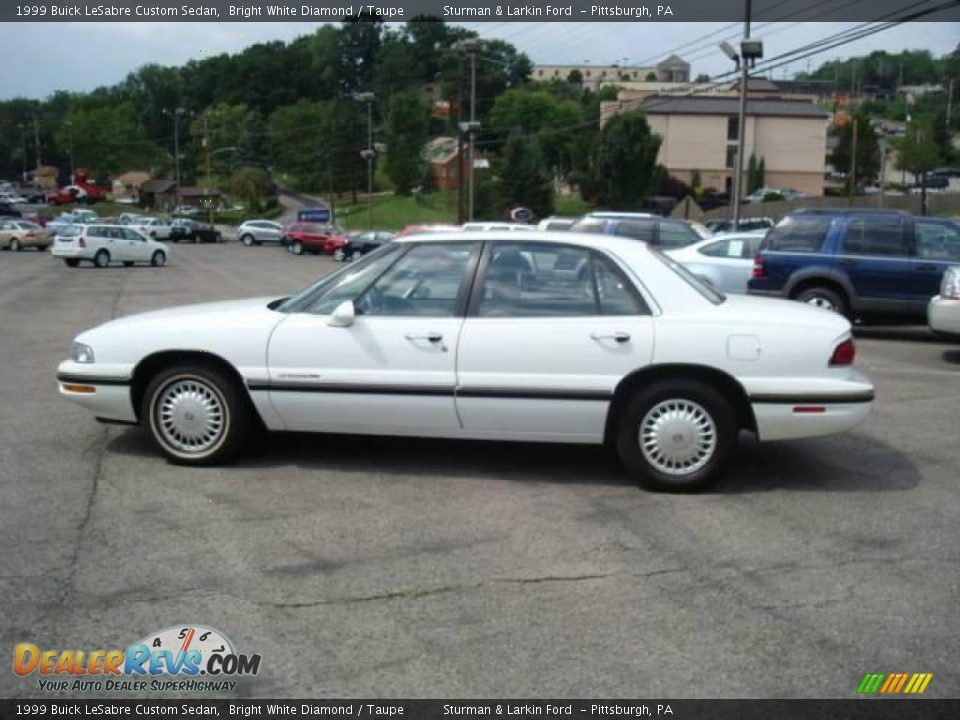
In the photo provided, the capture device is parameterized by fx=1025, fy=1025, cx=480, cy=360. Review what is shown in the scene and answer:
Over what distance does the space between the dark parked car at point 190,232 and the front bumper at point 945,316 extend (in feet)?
189

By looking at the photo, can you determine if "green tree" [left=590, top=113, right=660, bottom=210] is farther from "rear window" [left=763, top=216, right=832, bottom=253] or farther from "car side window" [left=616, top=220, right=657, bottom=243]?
"rear window" [left=763, top=216, right=832, bottom=253]

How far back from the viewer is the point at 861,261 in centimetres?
1387

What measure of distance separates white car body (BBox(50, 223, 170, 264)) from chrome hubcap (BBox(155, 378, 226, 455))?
30.3 m

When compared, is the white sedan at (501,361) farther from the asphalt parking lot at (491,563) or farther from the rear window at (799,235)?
the rear window at (799,235)

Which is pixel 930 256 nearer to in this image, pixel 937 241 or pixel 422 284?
A: pixel 937 241

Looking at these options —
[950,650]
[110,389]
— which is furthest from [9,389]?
[950,650]

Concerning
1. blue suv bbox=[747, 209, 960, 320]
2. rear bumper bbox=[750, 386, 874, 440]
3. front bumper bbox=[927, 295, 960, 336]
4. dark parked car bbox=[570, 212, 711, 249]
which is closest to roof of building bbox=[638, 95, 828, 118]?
dark parked car bbox=[570, 212, 711, 249]

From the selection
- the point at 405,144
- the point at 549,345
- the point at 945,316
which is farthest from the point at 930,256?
the point at 405,144

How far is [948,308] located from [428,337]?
7616mm

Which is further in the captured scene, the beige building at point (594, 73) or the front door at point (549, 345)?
the beige building at point (594, 73)

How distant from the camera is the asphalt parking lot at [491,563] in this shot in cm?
383

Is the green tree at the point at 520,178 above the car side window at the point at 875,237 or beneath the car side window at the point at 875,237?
above

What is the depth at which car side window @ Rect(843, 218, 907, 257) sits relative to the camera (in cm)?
1386

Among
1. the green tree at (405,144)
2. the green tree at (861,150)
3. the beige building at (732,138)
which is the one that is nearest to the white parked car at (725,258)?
the green tree at (861,150)
